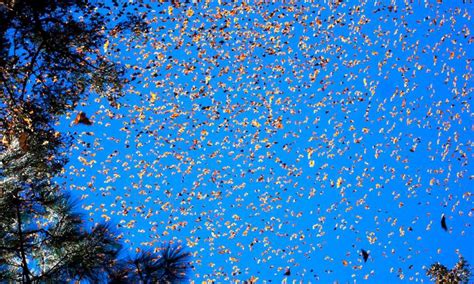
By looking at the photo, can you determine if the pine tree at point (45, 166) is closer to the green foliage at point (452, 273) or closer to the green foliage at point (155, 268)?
the green foliage at point (155, 268)

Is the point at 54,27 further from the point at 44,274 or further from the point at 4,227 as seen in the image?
the point at 44,274

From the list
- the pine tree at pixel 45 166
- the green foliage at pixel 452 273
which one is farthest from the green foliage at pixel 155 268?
the green foliage at pixel 452 273

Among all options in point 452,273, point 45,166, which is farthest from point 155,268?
point 452,273

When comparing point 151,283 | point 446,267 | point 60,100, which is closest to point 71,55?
point 60,100

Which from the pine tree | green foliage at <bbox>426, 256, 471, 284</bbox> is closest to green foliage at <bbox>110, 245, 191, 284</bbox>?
the pine tree

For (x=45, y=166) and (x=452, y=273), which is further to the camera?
(x=452, y=273)

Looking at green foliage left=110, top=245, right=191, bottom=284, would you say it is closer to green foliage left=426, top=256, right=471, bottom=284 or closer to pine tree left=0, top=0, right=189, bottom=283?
pine tree left=0, top=0, right=189, bottom=283

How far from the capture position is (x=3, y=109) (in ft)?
14.2

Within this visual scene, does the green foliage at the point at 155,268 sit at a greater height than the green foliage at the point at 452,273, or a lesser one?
lesser

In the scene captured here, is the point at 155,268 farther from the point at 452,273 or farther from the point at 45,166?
the point at 452,273

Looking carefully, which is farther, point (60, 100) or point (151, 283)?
point (60, 100)

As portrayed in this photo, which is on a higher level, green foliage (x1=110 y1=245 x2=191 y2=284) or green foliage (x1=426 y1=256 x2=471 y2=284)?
green foliage (x1=426 y1=256 x2=471 y2=284)

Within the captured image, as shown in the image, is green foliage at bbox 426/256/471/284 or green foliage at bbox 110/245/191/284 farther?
green foliage at bbox 426/256/471/284

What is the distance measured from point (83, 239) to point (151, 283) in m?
0.85
